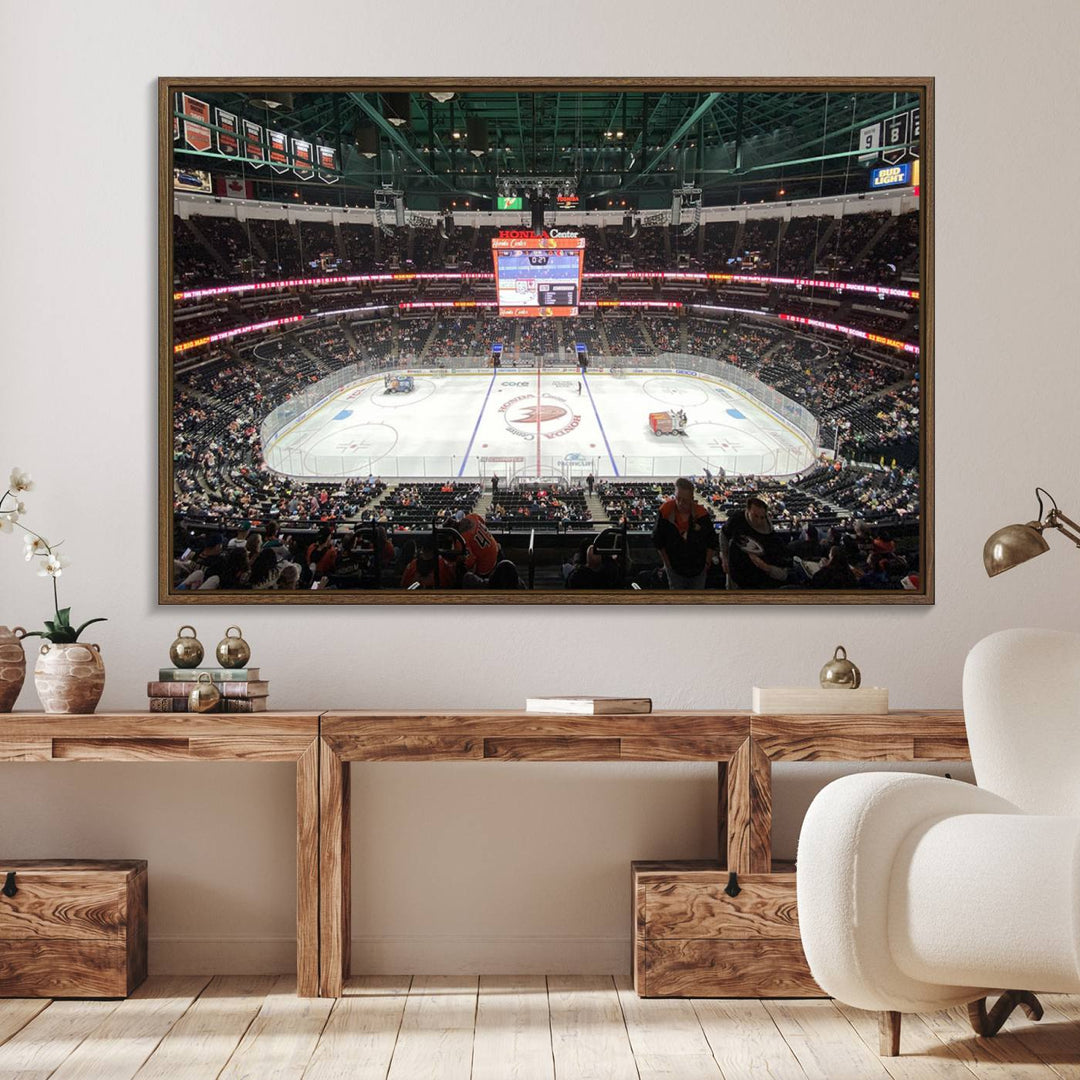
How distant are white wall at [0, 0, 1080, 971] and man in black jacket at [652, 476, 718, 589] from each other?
0.10 metres

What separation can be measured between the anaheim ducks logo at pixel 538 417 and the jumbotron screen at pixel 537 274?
24 cm

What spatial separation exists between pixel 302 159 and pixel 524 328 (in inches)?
30.6

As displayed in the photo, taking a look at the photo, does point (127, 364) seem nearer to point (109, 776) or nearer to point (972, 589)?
point (109, 776)

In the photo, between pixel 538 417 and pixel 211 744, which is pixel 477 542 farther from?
pixel 211 744

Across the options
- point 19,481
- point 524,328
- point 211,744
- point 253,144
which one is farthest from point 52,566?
point 524,328

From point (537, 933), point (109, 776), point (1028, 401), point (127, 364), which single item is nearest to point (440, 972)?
point (537, 933)

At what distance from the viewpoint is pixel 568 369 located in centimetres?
338

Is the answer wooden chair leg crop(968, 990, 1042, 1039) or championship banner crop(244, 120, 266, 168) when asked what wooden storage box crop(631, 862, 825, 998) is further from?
championship banner crop(244, 120, 266, 168)

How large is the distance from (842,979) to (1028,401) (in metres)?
1.84

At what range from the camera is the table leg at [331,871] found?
2.95m

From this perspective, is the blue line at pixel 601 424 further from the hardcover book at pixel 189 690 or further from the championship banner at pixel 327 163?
the hardcover book at pixel 189 690

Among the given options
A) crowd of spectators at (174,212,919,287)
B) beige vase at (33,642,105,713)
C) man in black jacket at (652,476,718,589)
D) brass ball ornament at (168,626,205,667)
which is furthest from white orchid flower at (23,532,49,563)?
man in black jacket at (652,476,718,589)

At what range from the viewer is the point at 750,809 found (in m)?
2.94

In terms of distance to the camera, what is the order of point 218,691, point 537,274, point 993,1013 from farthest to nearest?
point 537,274
point 218,691
point 993,1013
